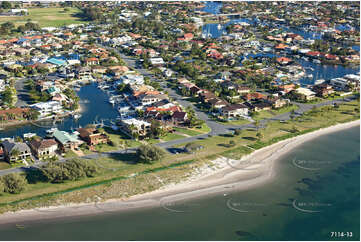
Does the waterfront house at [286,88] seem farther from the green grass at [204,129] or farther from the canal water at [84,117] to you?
the canal water at [84,117]

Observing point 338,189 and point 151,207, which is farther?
point 338,189

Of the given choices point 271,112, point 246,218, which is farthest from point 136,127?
point 271,112

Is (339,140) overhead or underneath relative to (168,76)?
underneath

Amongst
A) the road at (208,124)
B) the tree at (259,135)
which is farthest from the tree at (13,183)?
the tree at (259,135)

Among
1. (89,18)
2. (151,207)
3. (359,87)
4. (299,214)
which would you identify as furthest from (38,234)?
(89,18)

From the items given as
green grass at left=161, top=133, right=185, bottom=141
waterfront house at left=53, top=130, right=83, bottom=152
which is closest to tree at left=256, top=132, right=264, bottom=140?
green grass at left=161, top=133, right=185, bottom=141

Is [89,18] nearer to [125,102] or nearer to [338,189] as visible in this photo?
[125,102]

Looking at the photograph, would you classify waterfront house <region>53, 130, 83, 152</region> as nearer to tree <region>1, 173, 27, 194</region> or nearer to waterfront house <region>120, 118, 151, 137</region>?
waterfront house <region>120, 118, 151, 137</region>
